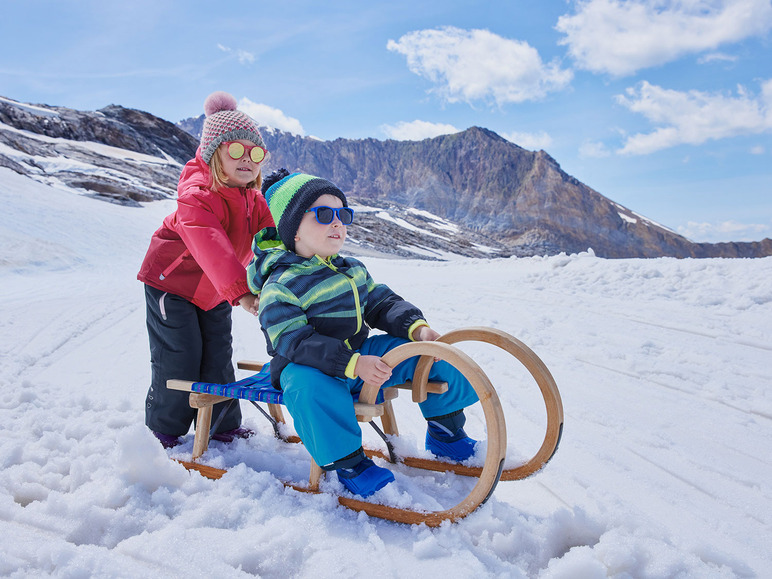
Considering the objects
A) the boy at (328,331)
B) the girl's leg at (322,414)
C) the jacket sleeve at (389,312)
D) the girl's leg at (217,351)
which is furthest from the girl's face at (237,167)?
the girl's leg at (322,414)

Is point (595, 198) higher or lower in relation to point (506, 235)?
higher

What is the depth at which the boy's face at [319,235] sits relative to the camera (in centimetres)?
214

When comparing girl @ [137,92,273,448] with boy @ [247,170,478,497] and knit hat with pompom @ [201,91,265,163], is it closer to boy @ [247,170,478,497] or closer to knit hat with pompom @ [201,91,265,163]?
knit hat with pompom @ [201,91,265,163]

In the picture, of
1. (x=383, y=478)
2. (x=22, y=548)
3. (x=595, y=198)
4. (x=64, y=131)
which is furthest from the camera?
(x=595, y=198)

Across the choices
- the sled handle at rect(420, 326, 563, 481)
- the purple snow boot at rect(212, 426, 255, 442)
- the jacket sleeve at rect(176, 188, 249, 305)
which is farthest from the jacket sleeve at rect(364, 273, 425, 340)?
the purple snow boot at rect(212, 426, 255, 442)

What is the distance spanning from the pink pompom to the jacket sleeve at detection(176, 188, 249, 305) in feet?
1.99

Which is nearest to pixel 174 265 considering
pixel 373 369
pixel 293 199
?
pixel 293 199

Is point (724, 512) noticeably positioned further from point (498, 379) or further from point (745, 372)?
point (745, 372)

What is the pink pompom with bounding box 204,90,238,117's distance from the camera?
2715mm

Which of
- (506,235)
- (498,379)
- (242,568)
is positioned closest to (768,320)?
(498,379)

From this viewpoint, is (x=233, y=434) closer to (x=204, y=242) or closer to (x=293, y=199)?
(x=204, y=242)

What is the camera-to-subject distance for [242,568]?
153cm

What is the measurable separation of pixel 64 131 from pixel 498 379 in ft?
183

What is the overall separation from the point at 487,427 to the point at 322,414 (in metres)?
0.61
